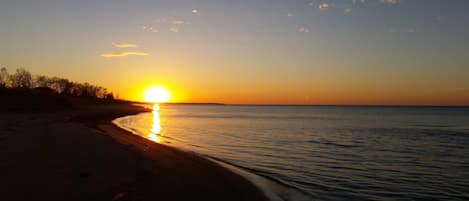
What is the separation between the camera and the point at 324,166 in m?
19.2

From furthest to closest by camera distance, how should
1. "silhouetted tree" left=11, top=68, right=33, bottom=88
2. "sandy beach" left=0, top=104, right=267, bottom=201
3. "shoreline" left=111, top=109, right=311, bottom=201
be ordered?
"silhouetted tree" left=11, top=68, right=33, bottom=88 < "shoreline" left=111, top=109, right=311, bottom=201 < "sandy beach" left=0, top=104, right=267, bottom=201

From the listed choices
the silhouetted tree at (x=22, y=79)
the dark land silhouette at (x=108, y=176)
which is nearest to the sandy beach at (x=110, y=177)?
the dark land silhouette at (x=108, y=176)

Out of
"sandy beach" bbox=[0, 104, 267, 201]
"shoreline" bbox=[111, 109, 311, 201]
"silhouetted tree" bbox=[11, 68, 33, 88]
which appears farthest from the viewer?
"silhouetted tree" bbox=[11, 68, 33, 88]

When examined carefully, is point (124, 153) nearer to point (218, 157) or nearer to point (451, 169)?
point (218, 157)

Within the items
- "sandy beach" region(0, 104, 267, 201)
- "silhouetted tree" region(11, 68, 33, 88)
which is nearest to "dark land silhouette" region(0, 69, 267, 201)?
"sandy beach" region(0, 104, 267, 201)

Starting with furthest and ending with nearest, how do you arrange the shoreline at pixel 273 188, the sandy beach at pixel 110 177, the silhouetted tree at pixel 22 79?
the silhouetted tree at pixel 22 79 < the shoreline at pixel 273 188 < the sandy beach at pixel 110 177

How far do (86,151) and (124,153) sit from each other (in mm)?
1825

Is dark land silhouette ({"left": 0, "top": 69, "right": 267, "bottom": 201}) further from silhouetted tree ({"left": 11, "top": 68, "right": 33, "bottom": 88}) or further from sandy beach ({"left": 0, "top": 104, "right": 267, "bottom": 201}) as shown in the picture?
silhouetted tree ({"left": 11, "top": 68, "right": 33, "bottom": 88})

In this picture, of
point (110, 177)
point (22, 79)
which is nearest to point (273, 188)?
point (110, 177)

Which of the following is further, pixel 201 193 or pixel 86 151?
pixel 86 151

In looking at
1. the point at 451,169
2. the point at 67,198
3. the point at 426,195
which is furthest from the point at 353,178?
the point at 67,198

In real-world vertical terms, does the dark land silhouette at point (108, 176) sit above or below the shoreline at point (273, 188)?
above

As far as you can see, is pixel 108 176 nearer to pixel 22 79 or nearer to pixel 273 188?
pixel 273 188

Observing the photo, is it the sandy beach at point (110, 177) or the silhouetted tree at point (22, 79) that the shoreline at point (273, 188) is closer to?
the sandy beach at point (110, 177)
